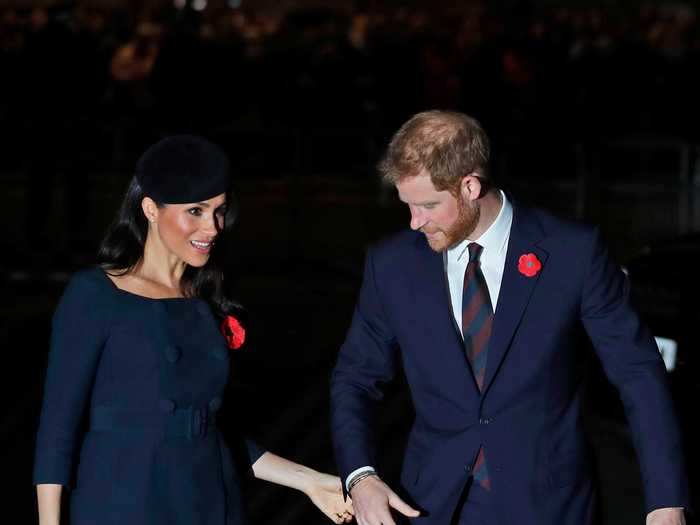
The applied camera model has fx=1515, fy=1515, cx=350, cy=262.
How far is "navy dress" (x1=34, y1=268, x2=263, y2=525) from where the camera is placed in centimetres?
390

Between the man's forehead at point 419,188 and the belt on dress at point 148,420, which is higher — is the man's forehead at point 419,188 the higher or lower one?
the higher one

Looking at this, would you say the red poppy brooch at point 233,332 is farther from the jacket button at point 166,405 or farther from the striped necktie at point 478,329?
the striped necktie at point 478,329

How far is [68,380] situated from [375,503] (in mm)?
857

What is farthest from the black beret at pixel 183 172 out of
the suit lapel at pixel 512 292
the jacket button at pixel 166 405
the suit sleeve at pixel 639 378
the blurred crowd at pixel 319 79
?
the blurred crowd at pixel 319 79

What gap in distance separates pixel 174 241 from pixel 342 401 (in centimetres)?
66

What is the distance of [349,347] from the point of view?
14.1 ft

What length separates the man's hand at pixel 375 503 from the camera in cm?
392

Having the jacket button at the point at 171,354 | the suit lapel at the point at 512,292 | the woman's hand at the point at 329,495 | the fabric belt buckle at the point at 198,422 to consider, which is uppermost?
the suit lapel at the point at 512,292

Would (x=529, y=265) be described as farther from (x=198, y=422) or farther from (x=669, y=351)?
(x=669, y=351)

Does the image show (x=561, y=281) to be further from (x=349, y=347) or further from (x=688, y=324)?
(x=688, y=324)

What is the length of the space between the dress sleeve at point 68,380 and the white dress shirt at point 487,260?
754mm

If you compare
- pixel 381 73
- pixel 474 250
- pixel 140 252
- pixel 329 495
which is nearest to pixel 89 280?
pixel 140 252

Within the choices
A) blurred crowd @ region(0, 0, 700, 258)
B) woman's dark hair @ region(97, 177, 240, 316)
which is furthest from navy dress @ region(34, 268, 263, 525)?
blurred crowd @ region(0, 0, 700, 258)

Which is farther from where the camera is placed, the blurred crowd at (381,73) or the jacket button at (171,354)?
the blurred crowd at (381,73)
